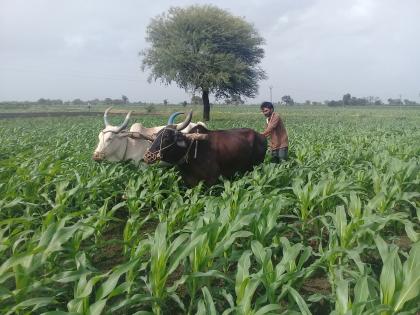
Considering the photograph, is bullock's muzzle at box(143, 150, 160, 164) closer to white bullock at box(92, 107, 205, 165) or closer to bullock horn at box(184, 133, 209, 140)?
bullock horn at box(184, 133, 209, 140)

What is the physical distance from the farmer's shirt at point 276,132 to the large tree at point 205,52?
19.9m

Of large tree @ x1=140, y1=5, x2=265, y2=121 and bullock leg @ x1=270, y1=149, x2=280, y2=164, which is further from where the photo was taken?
large tree @ x1=140, y1=5, x2=265, y2=121

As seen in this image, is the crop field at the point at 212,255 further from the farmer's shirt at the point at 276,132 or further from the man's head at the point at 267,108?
the man's head at the point at 267,108

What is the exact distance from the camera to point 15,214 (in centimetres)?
436

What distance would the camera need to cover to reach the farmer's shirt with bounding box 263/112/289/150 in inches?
272

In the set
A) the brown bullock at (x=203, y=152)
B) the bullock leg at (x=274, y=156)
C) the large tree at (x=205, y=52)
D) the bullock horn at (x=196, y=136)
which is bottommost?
the bullock leg at (x=274, y=156)

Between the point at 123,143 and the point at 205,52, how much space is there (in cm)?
2253

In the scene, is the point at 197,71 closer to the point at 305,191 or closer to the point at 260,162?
the point at 260,162

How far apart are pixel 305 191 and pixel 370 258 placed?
974 mm

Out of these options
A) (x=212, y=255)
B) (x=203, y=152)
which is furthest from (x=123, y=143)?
(x=212, y=255)

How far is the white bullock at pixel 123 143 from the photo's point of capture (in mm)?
6024

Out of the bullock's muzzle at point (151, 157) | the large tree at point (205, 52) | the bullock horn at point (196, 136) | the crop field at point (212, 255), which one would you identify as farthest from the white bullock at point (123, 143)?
the large tree at point (205, 52)

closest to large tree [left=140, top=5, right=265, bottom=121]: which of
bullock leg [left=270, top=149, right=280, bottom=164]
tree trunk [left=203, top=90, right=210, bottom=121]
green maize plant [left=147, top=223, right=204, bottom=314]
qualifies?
tree trunk [left=203, top=90, right=210, bottom=121]

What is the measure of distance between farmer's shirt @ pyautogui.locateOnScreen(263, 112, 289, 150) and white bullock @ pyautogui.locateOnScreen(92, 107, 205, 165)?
56.2 inches
